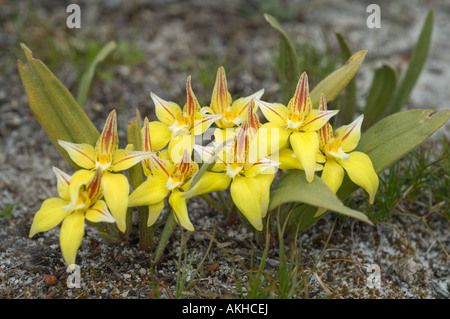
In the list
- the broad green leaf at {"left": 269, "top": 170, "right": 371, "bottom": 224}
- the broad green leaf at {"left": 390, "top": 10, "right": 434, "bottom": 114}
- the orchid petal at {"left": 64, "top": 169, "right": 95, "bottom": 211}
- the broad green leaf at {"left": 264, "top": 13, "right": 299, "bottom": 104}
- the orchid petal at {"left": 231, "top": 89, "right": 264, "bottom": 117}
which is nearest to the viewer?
the broad green leaf at {"left": 269, "top": 170, "right": 371, "bottom": 224}

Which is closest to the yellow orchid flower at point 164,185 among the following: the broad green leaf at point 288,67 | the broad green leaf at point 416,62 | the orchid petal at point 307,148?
the orchid petal at point 307,148

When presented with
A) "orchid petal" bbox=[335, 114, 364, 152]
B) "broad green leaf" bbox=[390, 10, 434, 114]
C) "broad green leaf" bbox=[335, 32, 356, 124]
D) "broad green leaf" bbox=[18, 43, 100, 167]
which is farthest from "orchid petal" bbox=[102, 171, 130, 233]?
"broad green leaf" bbox=[390, 10, 434, 114]

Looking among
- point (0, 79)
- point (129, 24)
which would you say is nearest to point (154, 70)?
point (129, 24)

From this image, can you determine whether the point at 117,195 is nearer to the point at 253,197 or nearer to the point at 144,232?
the point at 144,232

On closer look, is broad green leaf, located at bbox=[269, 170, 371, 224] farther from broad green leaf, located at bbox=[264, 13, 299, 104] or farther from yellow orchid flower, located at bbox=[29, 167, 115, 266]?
broad green leaf, located at bbox=[264, 13, 299, 104]

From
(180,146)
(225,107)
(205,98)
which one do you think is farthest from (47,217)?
(205,98)

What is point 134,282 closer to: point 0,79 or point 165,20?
point 0,79

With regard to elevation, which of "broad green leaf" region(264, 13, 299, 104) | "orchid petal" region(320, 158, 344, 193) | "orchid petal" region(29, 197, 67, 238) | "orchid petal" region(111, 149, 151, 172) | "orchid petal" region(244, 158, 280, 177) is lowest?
"orchid petal" region(29, 197, 67, 238)
